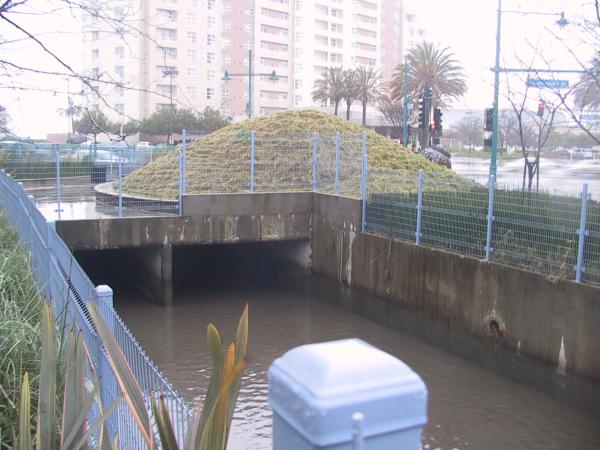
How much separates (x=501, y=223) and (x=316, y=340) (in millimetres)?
3893

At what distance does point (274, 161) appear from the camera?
56.3ft

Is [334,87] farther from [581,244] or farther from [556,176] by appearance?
[581,244]

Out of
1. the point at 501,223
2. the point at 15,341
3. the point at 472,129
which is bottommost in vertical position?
the point at 15,341

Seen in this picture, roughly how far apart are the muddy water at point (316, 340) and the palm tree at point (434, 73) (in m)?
33.4

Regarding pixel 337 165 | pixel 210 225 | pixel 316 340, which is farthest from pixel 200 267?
pixel 316 340

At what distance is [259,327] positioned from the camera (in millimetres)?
12992

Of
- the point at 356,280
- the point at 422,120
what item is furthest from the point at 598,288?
the point at 422,120

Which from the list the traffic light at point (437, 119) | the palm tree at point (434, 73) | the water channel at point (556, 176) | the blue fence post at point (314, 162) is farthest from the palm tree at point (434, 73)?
the blue fence post at point (314, 162)

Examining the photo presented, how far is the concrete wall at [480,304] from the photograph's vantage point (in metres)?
8.99

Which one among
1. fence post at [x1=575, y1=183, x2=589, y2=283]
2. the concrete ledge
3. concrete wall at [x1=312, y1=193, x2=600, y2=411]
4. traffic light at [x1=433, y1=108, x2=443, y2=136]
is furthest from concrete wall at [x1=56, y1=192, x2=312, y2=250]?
traffic light at [x1=433, y1=108, x2=443, y2=136]

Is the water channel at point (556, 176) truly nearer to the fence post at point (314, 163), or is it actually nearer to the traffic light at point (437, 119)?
the traffic light at point (437, 119)

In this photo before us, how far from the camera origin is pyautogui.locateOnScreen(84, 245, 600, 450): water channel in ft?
27.0

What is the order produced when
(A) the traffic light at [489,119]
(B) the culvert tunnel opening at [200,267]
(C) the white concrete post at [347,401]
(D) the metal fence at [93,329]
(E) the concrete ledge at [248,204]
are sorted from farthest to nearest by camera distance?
(A) the traffic light at [489,119] → (B) the culvert tunnel opening at [200,267] → (E) the concrete ledge at [248,204] → (D) the metal fence at [93,329] → (C) the white concrete post at [347,401]

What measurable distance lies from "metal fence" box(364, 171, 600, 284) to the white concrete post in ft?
27.6
